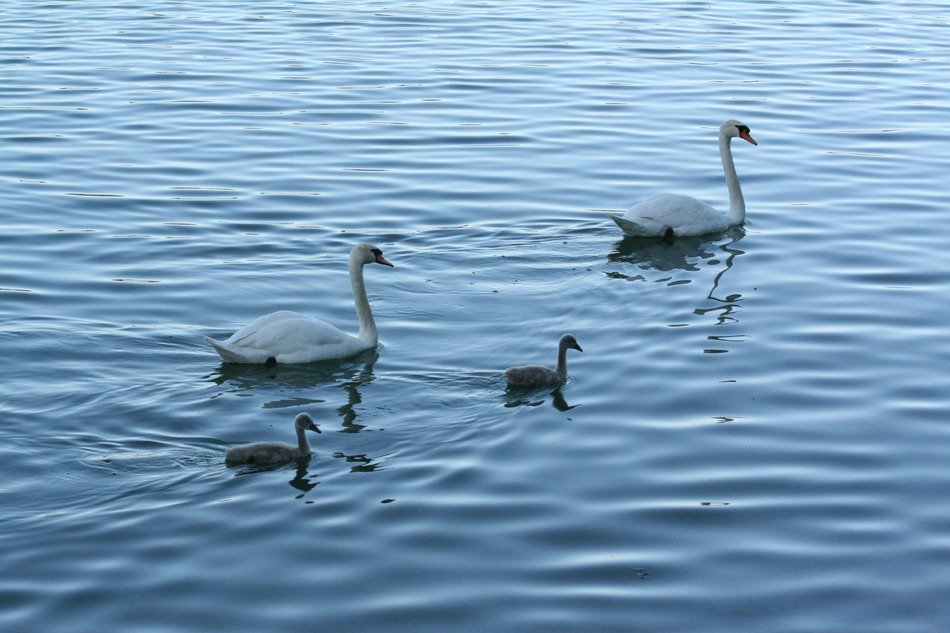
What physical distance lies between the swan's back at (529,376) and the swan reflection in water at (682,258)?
3393 millimetres

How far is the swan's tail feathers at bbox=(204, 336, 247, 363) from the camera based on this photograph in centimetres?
1365

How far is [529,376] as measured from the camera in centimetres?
1308

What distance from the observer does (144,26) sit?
109 ft

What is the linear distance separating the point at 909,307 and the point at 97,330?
316 inches

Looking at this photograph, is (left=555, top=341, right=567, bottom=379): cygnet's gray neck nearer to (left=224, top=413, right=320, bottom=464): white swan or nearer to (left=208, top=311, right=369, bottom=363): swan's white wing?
(left=208, top=311, right=369, bottom=363): swan's white wing

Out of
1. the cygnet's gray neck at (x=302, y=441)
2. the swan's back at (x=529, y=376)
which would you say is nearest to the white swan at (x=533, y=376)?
the swan's back at (x=529, y=376)

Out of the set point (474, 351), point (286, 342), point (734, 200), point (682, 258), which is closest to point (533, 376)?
point (474, 351)

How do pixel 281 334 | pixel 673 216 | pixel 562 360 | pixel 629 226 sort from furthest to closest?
1. pixel 673 216
2. pixel 629 226
3. pixel 281 334
4. pixel 562 360

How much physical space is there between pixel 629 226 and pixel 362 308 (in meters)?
4.35

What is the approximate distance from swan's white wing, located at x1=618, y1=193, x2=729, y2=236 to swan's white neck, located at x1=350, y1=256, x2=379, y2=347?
4.05 metres

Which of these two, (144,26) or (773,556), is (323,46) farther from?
(773,556)

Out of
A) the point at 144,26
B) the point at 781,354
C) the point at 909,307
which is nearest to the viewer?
the point at 781,354

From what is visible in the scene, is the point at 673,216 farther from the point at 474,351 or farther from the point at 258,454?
the point at 258,454

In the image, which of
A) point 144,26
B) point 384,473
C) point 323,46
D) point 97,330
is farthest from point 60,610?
point 144,26
